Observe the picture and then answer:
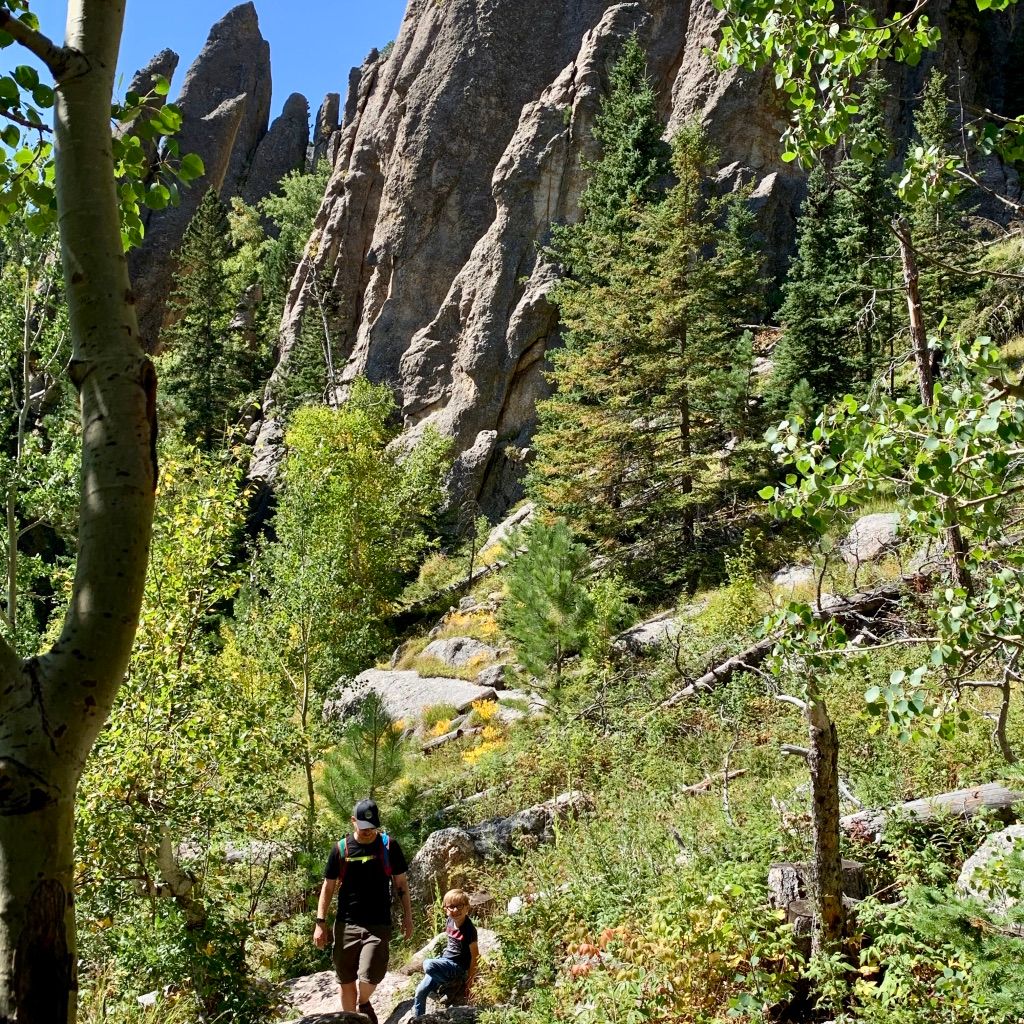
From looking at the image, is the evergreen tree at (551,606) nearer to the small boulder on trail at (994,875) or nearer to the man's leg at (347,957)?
the man's leg at (347,957)

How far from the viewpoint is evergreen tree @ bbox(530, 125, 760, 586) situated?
57.1ft

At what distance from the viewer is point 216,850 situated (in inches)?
284

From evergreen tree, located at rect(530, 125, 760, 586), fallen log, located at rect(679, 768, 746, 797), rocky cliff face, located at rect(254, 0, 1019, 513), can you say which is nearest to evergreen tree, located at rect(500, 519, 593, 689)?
fallen log, located at rect(679, 768, 746, 797)

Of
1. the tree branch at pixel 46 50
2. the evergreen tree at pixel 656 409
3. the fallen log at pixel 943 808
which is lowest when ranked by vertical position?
the fallen log at pixel 943 808

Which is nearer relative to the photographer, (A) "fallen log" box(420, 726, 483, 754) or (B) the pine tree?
(A) "fallen log" box(420, 726, 483, 754)

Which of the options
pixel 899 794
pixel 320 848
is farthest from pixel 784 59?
pixel 320 848

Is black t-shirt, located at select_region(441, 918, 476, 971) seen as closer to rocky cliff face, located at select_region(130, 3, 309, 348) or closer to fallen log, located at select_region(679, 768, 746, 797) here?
fallen log, located at select_region(679, 768, 746, 797)

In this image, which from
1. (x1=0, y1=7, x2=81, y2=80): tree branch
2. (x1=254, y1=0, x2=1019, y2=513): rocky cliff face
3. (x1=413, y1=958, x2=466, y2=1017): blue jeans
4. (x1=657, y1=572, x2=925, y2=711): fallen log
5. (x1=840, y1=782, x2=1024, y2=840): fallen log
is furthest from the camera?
(x1=254, y1=0, x2=1019, y2=513): rocky cliff face

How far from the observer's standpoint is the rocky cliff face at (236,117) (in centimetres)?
5509

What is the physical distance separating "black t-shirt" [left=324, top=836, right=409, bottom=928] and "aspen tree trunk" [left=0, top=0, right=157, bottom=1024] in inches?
204

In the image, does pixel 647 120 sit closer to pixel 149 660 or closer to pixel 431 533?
pixel 431 533

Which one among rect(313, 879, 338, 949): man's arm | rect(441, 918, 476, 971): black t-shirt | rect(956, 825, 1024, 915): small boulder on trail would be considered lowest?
rect(441, 918, 476, 971): black t-shirt

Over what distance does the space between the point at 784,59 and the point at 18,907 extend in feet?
12.2

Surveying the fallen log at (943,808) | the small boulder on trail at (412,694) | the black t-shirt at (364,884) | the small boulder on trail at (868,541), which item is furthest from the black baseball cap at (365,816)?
the small boulder on trail at (868,541)
